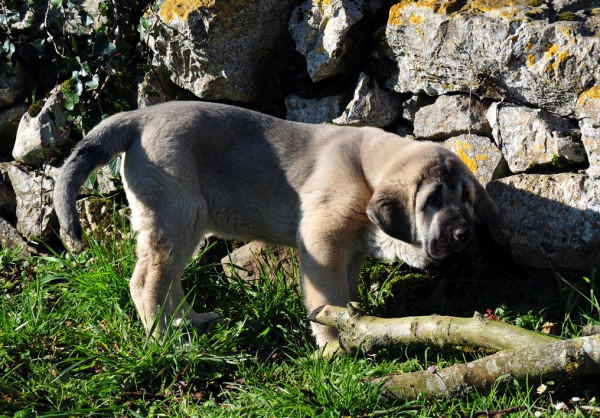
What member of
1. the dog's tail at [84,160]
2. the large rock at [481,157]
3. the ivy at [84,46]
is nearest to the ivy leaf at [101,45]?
the ivy at [84,46]

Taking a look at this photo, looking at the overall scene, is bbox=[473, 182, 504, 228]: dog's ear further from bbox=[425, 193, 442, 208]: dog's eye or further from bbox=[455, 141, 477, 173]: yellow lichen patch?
bbox=[455, 141, 477, 173]: yellow lichen patch

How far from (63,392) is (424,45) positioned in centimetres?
367

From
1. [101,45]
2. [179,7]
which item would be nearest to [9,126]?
[101,45]

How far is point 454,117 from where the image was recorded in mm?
5820

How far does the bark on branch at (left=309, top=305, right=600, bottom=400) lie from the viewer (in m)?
3.87

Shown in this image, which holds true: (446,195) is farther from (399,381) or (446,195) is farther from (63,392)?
(63,392)

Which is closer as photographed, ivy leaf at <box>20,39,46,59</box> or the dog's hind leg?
the dog's hind leg

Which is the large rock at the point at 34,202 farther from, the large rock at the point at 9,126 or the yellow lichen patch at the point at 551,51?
the yellow lichen patch at the point at 551,51

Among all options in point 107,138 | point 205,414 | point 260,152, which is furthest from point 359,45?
point 205,414

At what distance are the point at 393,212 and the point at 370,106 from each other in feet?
4.56

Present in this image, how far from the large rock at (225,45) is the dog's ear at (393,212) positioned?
6.51 feet

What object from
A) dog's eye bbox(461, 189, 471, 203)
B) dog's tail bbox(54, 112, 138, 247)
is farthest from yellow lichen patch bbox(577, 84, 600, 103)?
dog's tail bbox(54, 112, 138, 247)

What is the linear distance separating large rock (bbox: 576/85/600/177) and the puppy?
75 cm

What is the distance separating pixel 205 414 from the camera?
4.27 m
